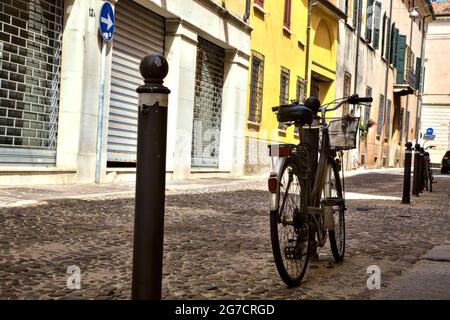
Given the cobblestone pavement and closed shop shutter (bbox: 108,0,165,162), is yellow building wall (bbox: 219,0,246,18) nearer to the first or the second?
closed shop shutter (bbox: 108,0,165,162)

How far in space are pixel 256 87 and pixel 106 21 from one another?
7958mm

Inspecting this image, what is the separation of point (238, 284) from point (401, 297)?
0.93 m

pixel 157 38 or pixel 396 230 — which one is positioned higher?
pixel 157 38

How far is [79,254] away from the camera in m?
4.27

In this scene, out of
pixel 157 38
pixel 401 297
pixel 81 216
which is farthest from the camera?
pixel 157 38

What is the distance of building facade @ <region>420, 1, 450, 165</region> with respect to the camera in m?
49.4

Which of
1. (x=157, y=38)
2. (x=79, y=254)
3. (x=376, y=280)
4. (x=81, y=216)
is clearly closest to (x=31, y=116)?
(x=81, y=216)

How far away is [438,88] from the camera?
163 ft

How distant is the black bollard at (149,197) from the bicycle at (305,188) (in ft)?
3.82

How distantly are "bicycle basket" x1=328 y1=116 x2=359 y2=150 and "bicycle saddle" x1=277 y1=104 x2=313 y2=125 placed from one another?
1.83 ft

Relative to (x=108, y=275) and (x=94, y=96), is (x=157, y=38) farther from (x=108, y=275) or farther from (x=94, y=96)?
(x=108, y=275)

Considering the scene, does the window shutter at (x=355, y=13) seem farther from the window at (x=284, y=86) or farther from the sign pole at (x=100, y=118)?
the sign pole at (x=100, y=118)

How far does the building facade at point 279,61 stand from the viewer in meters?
17.1

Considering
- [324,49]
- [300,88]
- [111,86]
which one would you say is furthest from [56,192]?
[324,49]
